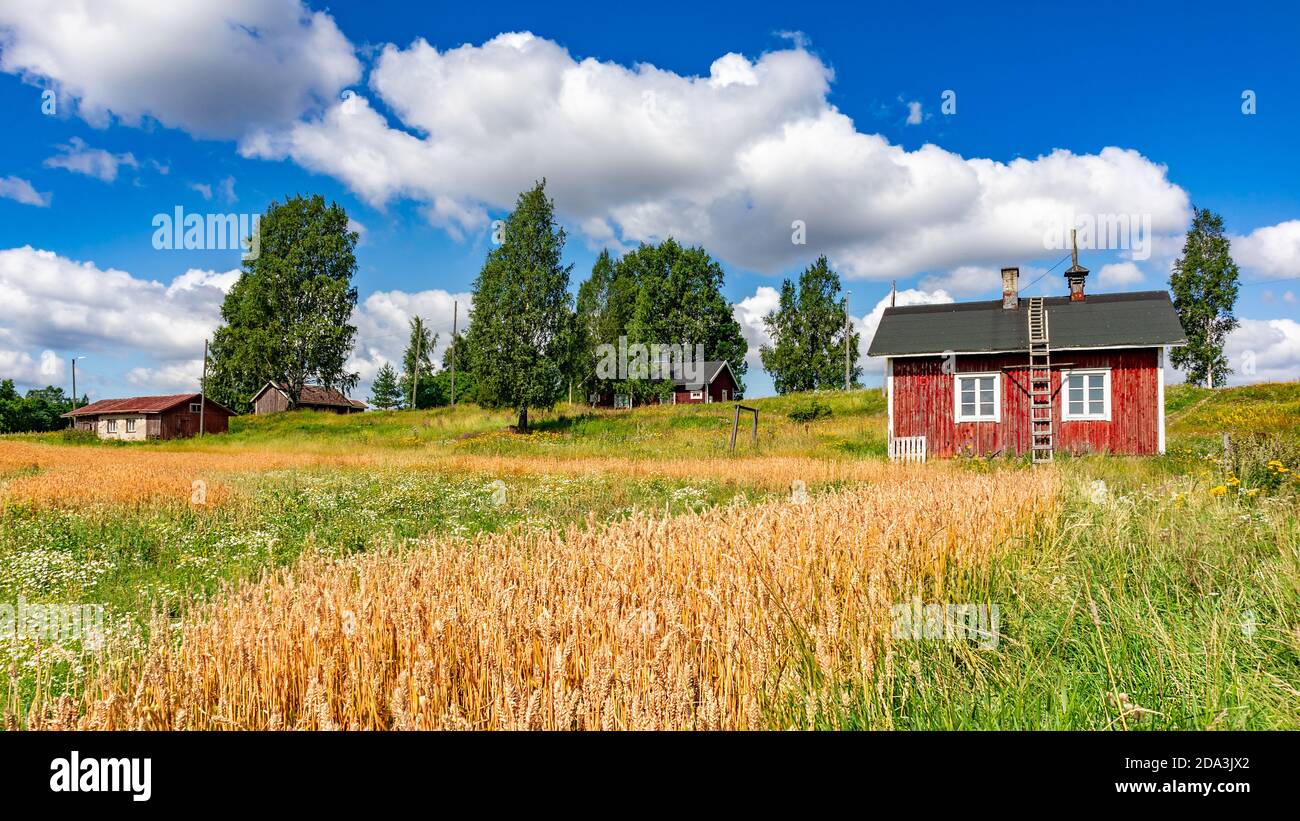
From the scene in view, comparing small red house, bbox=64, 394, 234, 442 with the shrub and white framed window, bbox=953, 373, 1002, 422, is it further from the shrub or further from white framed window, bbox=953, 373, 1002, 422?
white framed window, bbox=953, 373, 1002, 422

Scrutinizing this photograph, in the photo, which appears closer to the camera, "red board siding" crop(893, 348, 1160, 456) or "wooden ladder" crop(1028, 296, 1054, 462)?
A: "red board siding" crop(893, 348, 1160, 456)

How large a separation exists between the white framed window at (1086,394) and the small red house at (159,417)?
57213mm

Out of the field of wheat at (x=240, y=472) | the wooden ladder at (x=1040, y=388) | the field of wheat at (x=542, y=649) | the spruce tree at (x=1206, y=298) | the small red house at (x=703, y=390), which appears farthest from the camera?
the small red house at (x=703, y=390)

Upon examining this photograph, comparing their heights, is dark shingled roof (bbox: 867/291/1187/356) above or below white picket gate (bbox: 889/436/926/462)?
above

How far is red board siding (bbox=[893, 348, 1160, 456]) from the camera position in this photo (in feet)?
76.0

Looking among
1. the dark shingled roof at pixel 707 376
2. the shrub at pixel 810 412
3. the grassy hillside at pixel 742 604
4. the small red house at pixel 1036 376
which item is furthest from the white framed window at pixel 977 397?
the dark shingled roof at pixel 707 376

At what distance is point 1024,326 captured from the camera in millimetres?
25562

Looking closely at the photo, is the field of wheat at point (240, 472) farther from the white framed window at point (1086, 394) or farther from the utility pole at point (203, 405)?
the utility pole at point (203, 405)

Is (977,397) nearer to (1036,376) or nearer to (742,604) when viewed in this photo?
(1036,376)

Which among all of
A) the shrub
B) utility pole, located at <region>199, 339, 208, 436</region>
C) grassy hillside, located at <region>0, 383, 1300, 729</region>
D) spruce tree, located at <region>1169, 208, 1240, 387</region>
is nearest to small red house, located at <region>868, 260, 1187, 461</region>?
the shrub

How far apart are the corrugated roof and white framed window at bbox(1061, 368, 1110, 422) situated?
5994cm

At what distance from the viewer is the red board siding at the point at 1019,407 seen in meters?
23.2
